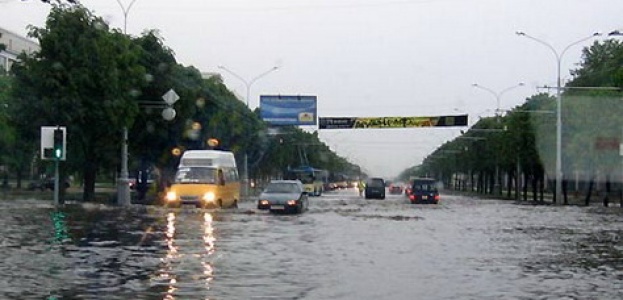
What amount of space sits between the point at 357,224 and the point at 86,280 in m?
18.3

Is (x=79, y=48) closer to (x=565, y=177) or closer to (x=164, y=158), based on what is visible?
(x=164, y=158)

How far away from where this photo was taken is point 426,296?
13922 mm

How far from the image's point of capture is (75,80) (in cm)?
4662

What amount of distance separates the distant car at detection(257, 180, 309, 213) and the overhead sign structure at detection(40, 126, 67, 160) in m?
8.94

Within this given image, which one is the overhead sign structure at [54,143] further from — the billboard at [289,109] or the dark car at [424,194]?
the billboard at [289,109]

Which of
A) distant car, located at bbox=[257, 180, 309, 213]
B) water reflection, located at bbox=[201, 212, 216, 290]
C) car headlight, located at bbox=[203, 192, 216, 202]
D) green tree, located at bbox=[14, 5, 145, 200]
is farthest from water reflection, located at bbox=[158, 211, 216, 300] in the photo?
green tree, located at bbox=[14, 5, 145, 200]

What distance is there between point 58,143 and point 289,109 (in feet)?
125

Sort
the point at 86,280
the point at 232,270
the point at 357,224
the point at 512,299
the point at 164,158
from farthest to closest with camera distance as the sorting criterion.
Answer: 1. the point at 164,158
2. the point at 357,224
3. the point at 232,270
4. the point at 86,280
5. the point at 512,299

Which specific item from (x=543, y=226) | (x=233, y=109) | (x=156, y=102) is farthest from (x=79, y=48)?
(x=233, y=109)

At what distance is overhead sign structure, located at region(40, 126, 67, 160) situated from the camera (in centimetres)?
3950

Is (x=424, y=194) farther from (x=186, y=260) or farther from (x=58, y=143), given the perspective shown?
(x=186, y=260)

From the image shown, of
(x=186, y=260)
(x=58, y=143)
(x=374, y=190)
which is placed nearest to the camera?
(x=186, y=260)

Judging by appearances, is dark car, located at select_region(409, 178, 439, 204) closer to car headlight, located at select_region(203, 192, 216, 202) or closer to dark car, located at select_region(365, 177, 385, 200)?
dark car, located at select_region(365, 177, 385, 200)

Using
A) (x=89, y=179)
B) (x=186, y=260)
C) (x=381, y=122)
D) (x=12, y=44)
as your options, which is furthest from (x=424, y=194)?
(x=12, y=44)
